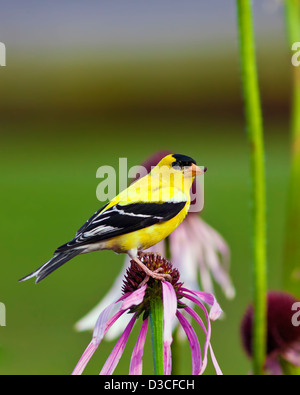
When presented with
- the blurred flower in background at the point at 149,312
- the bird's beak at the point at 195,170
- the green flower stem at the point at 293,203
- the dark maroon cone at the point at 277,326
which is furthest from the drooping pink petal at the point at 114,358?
the dark maroon cone at the point at 277,326

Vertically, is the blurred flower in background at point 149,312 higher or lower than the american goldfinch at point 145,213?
lower

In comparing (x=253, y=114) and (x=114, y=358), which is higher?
(x=253, y=114)

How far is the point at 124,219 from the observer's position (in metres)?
0.57

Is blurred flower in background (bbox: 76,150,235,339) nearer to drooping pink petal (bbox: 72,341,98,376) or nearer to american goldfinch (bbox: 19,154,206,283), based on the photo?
Result: american goldfinch (bbox: 19,154,206,283)

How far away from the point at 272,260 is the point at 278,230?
437 mm

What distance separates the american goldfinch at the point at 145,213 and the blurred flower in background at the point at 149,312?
0.9 inches

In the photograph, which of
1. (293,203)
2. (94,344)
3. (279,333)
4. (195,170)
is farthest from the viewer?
(279,333)

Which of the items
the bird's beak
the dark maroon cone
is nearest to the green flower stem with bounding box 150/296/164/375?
the bird's beak

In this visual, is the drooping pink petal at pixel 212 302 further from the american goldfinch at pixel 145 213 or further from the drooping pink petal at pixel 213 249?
the drooping pink petal at pixel 213 249

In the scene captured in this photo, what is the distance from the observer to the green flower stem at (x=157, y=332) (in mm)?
455

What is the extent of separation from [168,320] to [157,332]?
0.14ft

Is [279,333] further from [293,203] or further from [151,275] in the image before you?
[151,275]

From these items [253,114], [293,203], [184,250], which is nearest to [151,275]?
[253,114]

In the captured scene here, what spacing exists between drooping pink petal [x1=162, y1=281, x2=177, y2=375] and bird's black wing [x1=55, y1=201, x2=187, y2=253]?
78 mm
